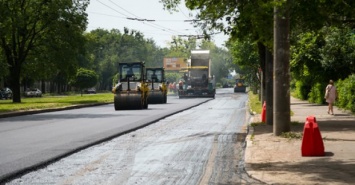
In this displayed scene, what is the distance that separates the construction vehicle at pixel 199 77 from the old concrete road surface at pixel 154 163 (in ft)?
147

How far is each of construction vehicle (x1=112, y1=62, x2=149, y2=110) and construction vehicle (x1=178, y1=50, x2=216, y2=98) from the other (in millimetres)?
27269

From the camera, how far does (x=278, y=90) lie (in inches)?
590

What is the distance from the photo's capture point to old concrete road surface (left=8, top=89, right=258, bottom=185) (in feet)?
28.8

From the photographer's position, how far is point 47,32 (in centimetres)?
4928

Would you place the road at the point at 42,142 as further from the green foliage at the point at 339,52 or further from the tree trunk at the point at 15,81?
the tree trunk at the point at 15,81

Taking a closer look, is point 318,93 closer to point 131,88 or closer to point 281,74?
point 131,88

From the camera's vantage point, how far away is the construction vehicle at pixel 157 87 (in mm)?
42500

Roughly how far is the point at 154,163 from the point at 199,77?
50.6m

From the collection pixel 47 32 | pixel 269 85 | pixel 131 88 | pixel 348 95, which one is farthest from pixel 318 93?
pixel 47 32

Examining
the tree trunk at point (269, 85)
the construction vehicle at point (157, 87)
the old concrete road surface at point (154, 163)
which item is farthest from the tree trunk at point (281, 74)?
the construction vehicle at point (157, 87)

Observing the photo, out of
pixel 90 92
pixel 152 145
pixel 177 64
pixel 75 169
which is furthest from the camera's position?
pixel 177 64

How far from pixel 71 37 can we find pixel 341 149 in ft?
126

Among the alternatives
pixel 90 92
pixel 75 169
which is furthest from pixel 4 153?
pixel 90 92

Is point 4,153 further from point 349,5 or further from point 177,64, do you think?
point 177,64
